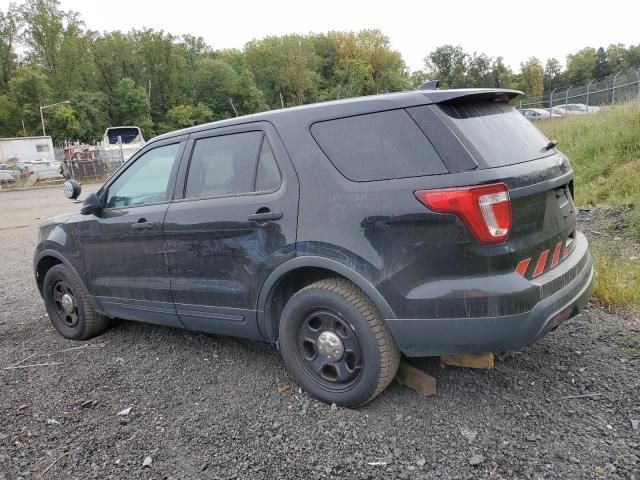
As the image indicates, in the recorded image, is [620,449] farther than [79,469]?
No

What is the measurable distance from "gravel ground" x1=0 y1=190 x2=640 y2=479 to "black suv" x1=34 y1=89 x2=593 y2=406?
0.32m

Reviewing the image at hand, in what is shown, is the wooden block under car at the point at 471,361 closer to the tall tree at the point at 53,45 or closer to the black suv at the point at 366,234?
the black suv at the point at 366,234

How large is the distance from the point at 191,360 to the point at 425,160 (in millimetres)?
2355

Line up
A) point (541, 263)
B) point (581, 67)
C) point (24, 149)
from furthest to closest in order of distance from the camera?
point (581, 67) < point (24, 149) < point (541, 263)

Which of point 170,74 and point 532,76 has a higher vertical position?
point 170,74

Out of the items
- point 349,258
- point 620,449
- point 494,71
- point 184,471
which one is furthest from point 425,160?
point 494,71

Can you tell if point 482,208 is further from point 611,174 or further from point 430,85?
point 611,174

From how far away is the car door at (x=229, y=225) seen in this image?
10.3ft

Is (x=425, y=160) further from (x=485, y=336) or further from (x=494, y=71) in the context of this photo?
A: (x=494, y=71)

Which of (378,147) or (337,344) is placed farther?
(337,344)

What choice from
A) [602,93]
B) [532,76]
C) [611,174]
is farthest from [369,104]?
[532,76]

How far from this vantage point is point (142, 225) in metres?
3.82

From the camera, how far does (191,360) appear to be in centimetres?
390

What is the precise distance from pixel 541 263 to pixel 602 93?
18.1 meters
